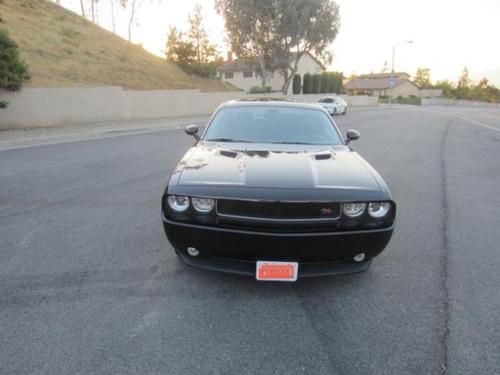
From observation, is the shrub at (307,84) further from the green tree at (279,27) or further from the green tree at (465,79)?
the green tree at (465,79)

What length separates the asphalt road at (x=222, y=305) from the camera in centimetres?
221

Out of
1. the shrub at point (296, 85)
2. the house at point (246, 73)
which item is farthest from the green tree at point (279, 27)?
the house at point (246, 73)

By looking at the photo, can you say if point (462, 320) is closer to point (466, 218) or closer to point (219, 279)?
point (219, 279)

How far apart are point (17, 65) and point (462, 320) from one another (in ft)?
51.0

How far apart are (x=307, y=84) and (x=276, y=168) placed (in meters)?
38.2

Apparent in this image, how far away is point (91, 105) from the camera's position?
1656 cm

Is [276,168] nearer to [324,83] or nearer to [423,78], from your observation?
[324,83]

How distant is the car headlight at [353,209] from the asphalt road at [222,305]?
744 mm

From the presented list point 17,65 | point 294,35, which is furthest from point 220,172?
point 294,35

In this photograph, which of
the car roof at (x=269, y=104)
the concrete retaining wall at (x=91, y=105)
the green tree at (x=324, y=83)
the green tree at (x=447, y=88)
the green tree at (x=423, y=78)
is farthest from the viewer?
the green tree at (x=423, y=78)

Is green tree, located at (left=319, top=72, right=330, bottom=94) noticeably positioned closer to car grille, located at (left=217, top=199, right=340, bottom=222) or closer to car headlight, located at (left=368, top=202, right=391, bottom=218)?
car headlight, located at (left=368, top=202, right=391, bottom=218)

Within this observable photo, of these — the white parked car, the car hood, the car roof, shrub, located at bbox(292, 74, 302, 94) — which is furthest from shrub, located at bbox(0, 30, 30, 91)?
shrub, located at bbox(292, 74, 302, 94)

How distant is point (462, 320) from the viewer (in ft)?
8.53

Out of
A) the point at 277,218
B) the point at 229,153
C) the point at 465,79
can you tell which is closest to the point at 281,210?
the point at 277,218
